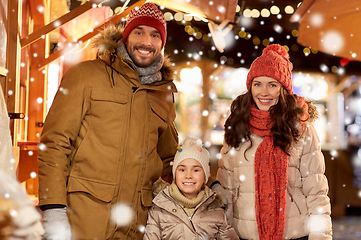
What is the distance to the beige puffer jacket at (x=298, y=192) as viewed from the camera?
206 centimetres

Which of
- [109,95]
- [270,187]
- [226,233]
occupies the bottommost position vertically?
[226,233]

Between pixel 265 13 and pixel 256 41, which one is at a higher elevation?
pixel 265 13

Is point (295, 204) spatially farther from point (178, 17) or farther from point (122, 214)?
point (178, 17)

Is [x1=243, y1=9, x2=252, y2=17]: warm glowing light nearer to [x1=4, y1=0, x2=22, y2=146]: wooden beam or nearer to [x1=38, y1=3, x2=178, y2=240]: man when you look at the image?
[x1=38, y1=3, x2=178, y2=240]: man

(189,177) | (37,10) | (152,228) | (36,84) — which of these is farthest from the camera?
(36,84)

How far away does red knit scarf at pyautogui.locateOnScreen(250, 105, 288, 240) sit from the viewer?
82.1 inches

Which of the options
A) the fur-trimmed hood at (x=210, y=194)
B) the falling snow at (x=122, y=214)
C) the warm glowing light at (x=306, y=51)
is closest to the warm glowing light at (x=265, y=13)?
the warm glowing light at (x=306, y=51)

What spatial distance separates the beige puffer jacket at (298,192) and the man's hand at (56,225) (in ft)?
3.36

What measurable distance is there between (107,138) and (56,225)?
0.51m

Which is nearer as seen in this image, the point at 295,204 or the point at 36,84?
the point at 295,204

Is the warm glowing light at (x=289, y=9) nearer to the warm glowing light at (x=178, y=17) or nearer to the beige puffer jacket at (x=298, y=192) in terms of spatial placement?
the warm glowing light at (x=178, y=17)

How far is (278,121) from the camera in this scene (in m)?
2.20

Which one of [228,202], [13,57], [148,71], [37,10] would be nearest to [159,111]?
[148,71]

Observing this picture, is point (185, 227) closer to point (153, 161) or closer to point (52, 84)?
point (153, 161)
